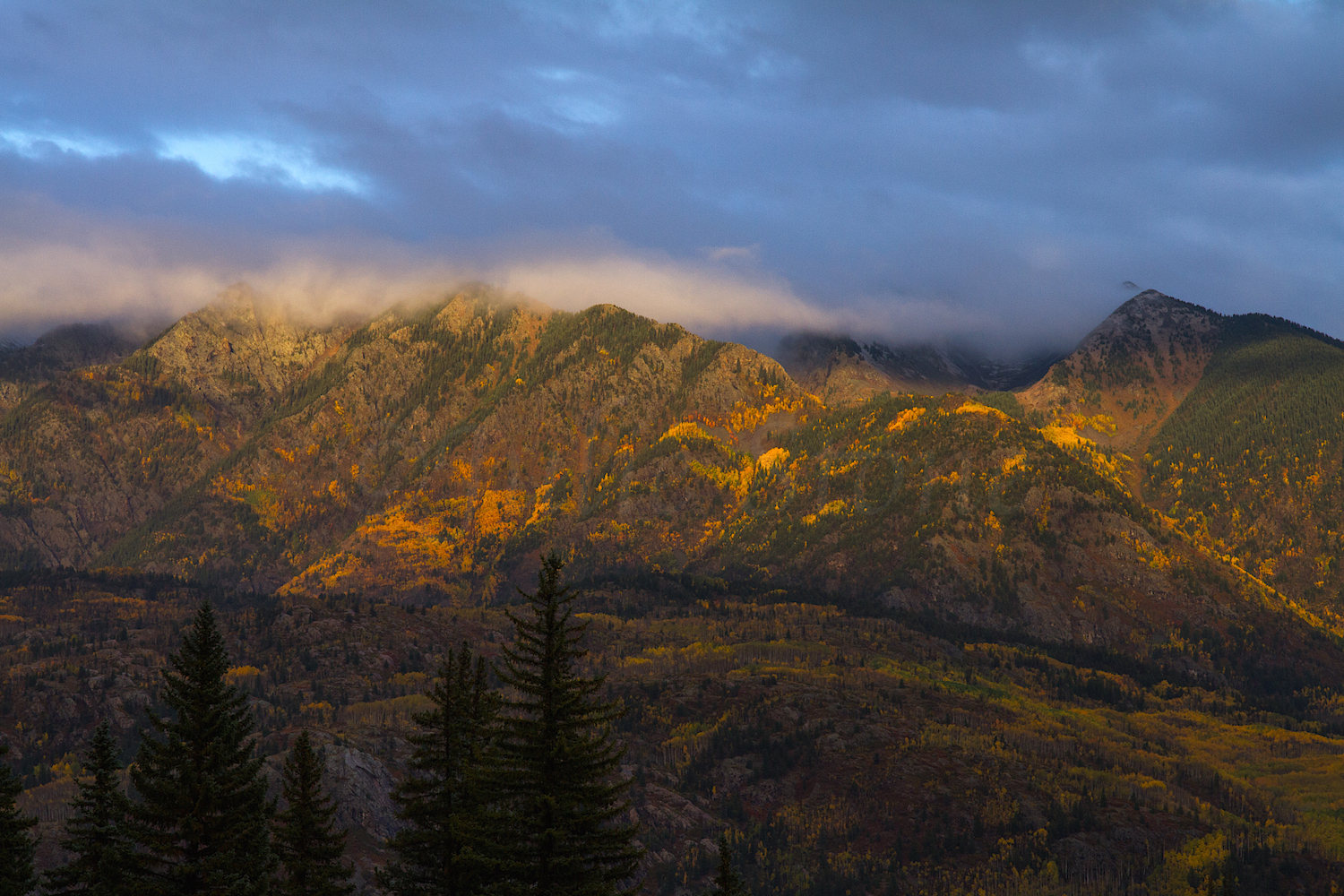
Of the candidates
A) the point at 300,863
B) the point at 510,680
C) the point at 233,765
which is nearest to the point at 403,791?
the point at 300,863

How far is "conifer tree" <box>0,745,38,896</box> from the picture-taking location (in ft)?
273

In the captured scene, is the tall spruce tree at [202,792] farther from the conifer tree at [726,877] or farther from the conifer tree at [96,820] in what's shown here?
the conifer tree at [726,877]

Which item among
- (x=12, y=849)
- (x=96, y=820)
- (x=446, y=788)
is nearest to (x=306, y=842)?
(x=446, y=788)

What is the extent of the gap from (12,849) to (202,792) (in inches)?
961

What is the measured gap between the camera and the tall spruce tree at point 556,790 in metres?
66.1

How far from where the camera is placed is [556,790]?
67.1m

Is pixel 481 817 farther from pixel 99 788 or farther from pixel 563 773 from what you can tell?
pixel 99 788

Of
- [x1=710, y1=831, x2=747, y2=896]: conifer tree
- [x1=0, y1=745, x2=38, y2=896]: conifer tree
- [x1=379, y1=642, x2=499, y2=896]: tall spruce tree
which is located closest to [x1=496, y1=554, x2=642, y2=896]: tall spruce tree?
[x1=710, y1=831, x2=747, y2=896]: conifer tree

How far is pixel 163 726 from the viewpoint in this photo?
67375 mm

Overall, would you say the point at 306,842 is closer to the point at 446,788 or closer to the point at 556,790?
the point at 446,788

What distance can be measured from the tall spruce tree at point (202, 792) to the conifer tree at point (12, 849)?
1825 centimetres

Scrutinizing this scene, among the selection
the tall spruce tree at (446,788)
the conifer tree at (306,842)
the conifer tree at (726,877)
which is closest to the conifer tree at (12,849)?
the conifer tree at (306,842)

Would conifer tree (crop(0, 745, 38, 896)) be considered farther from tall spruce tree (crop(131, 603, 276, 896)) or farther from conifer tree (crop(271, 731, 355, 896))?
tall spruce tree (crop(131, 603, 276, 896))

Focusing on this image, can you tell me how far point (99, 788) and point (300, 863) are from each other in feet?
43.3
